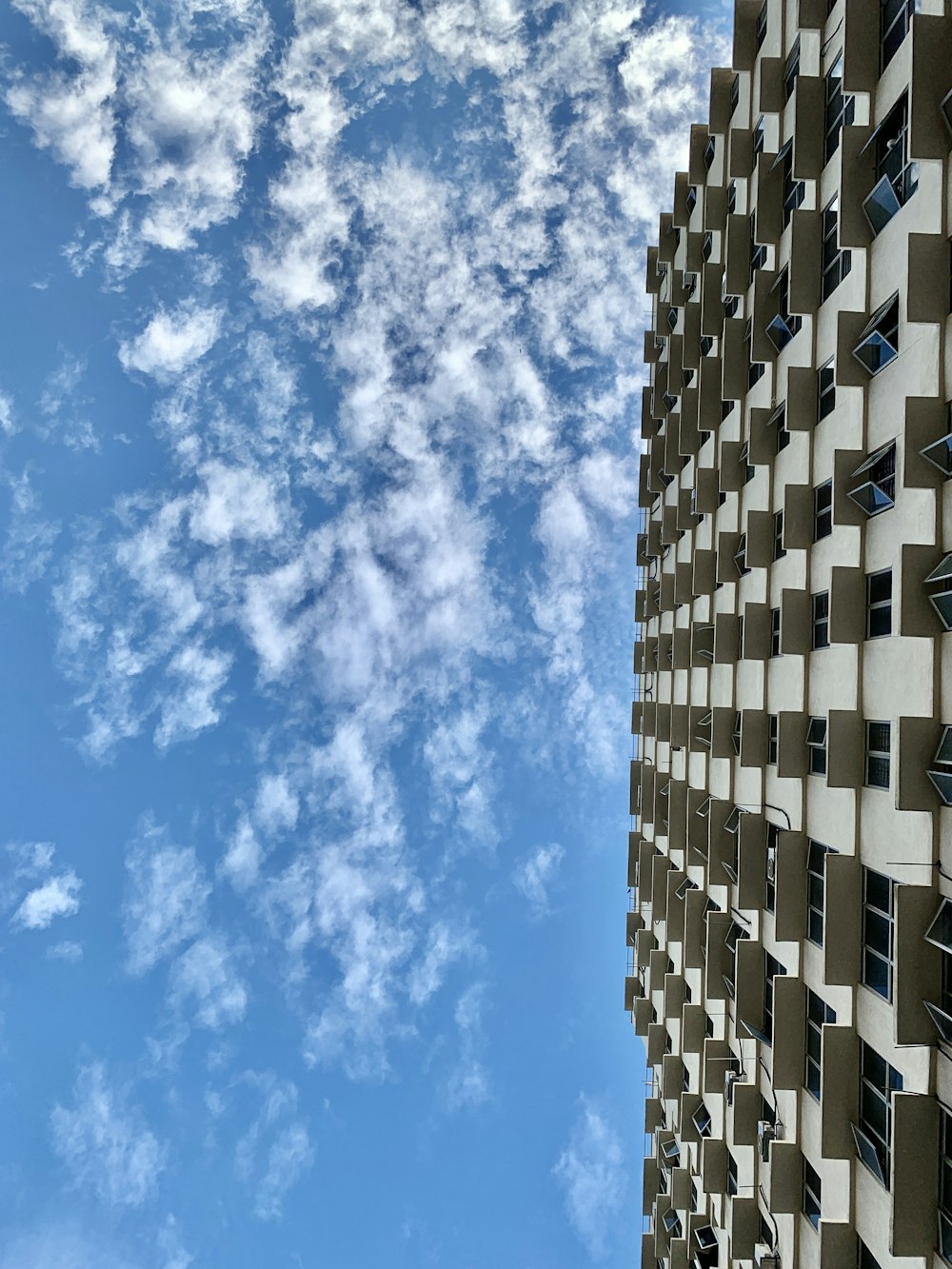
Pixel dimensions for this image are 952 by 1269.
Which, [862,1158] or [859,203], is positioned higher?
[859,203]

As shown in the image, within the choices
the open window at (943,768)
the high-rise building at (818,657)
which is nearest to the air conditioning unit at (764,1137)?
the high-rise building at (818,657)

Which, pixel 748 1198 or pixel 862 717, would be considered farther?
pixel 748 1198

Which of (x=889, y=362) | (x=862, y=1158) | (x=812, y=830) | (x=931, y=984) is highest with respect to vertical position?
(x=889, y=362)

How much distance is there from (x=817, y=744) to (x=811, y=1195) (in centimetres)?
1060

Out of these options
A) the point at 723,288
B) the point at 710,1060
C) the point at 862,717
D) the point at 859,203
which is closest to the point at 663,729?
the point at 710,1060

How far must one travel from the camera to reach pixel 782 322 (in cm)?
1791

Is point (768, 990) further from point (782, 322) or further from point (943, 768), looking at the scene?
point (782, 322)

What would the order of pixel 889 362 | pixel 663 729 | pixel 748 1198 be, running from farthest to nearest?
pixel 663 729 → pixel 748 1198 → pixel 889 362

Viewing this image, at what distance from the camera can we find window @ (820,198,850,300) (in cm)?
1516

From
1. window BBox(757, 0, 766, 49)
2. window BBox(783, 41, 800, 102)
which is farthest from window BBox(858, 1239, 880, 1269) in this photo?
window BBox(757, 0, 766, 49)

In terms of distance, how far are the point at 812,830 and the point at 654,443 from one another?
20105 mm

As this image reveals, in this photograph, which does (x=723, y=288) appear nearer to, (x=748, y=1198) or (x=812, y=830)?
(x=812, y=830)

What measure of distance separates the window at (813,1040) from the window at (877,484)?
11.5 m

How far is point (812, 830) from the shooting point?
50.6ft
